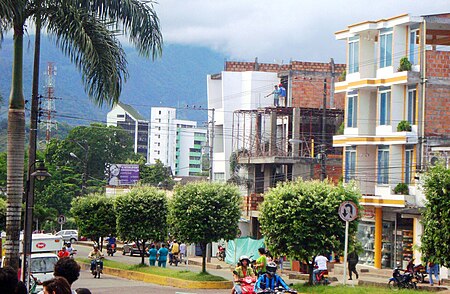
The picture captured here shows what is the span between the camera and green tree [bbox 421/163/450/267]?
26.5 m

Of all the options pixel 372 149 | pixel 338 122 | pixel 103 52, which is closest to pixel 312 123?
pixel 338 122

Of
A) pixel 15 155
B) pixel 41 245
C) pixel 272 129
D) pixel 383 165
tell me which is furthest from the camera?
pixel 272 129

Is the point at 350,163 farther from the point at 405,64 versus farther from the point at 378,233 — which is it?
the point at 405,64

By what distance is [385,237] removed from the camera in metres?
47.9

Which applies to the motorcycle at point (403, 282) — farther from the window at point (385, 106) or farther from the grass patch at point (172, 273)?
the window at point (385, 106)

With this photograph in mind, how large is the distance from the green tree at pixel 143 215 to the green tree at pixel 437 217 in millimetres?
18363

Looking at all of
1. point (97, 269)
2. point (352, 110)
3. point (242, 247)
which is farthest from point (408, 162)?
point (97, 269)

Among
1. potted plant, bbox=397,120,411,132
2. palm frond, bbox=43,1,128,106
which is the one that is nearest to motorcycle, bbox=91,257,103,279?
potted plant, bbox=397,120,411,132

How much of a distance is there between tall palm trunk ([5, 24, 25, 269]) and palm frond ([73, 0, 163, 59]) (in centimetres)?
192

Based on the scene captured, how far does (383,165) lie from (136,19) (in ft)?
87.8

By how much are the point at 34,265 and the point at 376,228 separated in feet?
65.0

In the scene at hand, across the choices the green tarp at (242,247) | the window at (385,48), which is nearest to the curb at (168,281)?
the green tarp at (242,247)

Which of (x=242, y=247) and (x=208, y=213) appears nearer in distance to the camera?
(x=208, y=213)

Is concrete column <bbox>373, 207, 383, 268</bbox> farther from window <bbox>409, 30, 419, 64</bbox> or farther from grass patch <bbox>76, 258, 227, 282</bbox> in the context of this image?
grass patch <bbox>76, 258, 227, 282</bbox>
